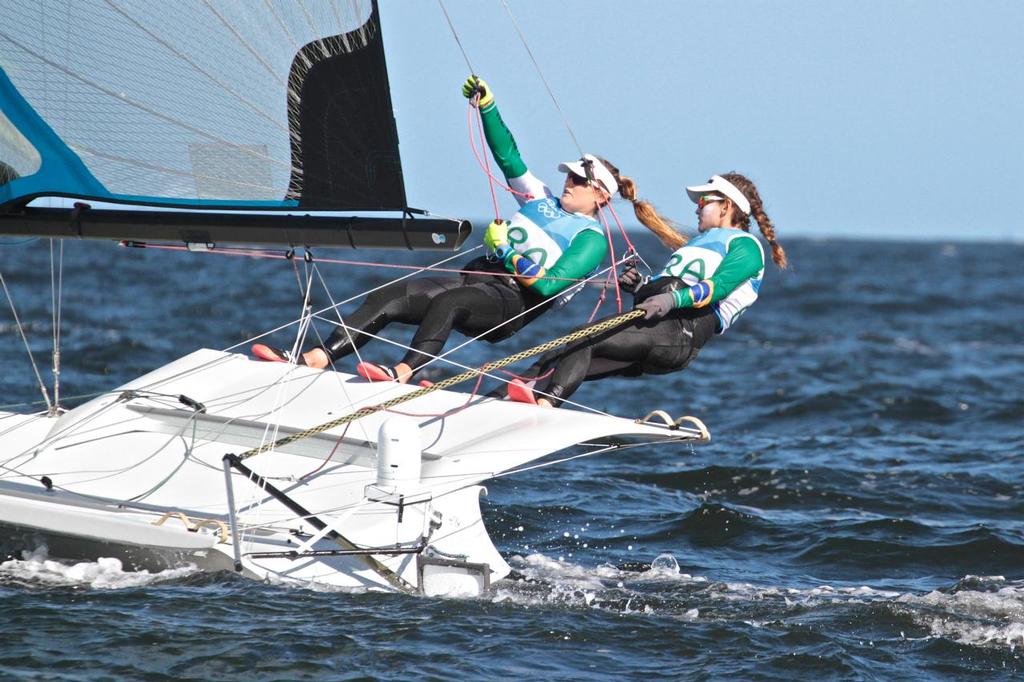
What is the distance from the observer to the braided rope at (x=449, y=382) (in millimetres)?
5754

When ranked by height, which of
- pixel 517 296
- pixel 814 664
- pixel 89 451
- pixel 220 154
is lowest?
pixel 814 664

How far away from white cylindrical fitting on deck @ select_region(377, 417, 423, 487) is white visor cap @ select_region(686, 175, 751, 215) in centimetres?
200

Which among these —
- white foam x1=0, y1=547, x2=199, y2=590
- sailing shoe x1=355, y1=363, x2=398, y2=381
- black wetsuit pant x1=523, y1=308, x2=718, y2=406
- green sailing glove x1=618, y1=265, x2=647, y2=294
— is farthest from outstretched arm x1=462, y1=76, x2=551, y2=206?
white foam x1=0, y1=547, x2=199, y2=590

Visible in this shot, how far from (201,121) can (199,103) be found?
2.9 inches

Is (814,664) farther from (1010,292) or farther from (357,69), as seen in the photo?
(1010,292)

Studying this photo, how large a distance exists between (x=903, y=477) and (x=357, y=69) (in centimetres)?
556

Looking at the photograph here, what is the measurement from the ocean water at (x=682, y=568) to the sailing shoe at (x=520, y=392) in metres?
0.34

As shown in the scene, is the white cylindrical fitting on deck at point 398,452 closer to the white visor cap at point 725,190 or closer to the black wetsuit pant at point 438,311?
the black wetsuit pant at point 438,311

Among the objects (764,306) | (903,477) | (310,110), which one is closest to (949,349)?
(764,306)

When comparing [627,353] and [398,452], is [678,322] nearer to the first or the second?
[627,353]

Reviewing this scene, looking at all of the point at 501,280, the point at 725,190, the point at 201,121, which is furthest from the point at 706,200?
the point at 201,121

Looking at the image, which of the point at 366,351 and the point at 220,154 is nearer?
the point at 220,154

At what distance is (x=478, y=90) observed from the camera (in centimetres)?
641

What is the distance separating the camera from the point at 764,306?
989 inches
